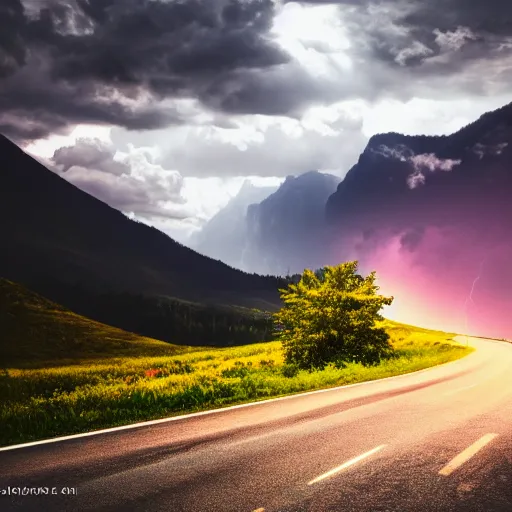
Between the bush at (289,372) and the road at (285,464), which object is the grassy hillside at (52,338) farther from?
the road at (285,464)

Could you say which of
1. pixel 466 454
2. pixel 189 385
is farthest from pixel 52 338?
pixel 466 454

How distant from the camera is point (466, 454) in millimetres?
7992

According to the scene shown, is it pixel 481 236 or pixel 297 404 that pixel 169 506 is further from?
pixel 481 236

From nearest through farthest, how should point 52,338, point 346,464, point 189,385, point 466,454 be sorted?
point 346,464, point 466,454, point 189,385, point 52,338

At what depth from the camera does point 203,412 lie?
1191 cm

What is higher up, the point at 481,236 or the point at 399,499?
the point at 481,236

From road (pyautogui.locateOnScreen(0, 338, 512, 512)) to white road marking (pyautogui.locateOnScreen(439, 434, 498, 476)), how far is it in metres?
0.02

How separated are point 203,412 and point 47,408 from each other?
13.1ft

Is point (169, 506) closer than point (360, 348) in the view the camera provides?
Yes

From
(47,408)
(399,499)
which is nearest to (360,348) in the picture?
(47,408)

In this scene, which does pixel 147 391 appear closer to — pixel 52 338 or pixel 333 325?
pixel 333 325

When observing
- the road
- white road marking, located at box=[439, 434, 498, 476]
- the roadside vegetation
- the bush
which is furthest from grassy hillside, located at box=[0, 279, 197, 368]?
white road marking, located at box=[439, 434, 498, 476]

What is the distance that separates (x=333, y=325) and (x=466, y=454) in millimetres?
15825

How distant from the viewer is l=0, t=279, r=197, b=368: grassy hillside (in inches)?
2736
